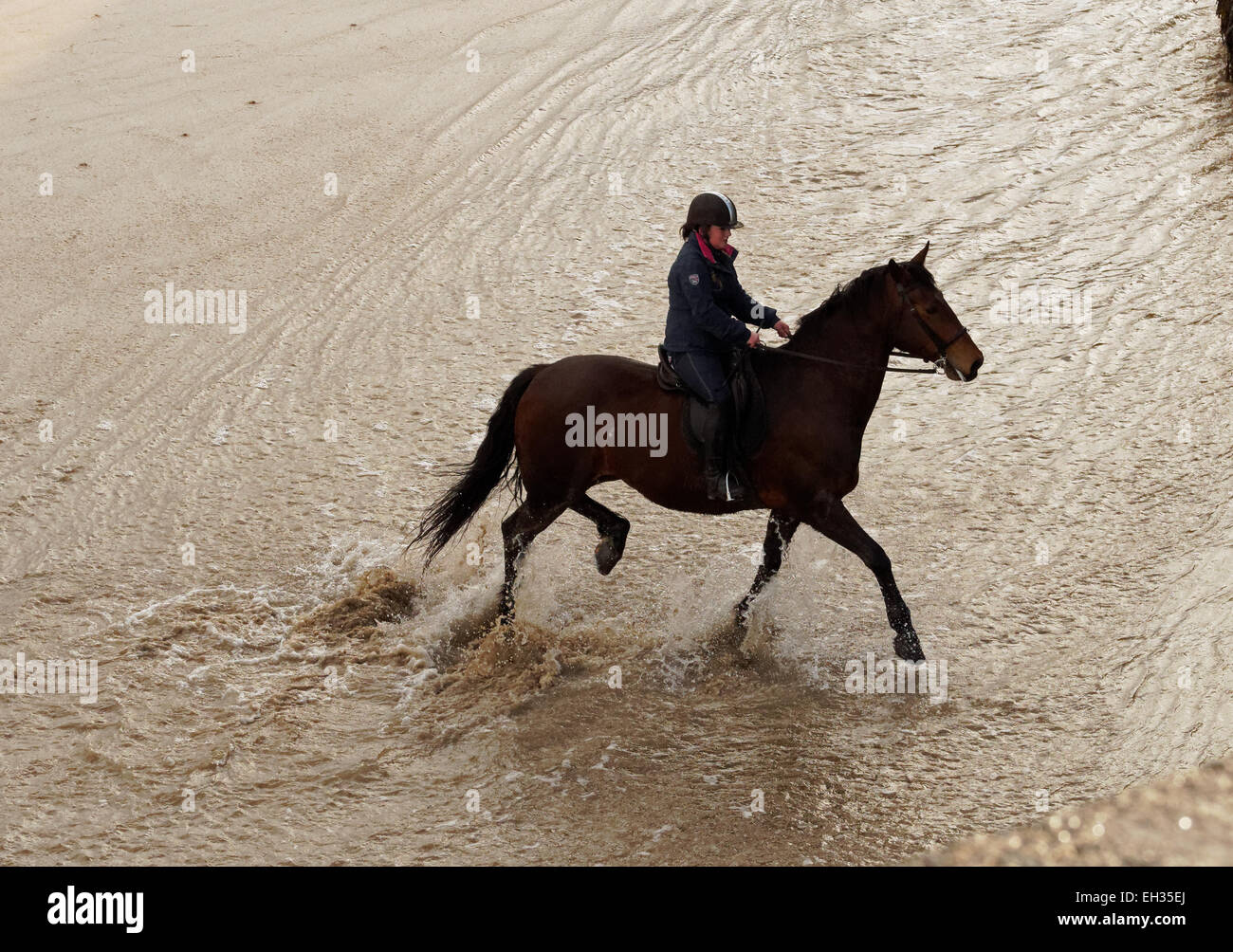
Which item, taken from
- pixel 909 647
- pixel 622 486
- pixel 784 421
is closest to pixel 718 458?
pixel 784 421

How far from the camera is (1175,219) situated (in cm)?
1241

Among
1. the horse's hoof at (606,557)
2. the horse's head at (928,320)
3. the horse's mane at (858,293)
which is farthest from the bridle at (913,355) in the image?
the horse's hoof at (606,557)

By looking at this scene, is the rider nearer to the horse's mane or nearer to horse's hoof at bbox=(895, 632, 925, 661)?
the horse's mane

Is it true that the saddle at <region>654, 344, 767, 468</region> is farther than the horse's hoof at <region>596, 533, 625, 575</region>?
No

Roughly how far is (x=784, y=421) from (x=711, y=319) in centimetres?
74

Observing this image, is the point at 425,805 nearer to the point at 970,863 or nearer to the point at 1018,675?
the point at 970,863

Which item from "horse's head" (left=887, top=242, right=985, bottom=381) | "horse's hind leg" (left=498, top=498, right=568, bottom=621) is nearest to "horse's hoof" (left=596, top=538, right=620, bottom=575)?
"horse's hind leg" (left=498, top=498, right=568, bottom=621)

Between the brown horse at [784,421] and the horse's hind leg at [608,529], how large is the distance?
0.03 ft

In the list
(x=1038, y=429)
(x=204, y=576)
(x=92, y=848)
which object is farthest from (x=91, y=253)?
(x=1038, y=429)

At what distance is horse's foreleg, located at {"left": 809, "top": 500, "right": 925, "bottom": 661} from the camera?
7.25 metres

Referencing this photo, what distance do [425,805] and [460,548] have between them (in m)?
2.62

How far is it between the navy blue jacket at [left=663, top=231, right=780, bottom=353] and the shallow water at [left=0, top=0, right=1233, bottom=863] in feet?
5.54

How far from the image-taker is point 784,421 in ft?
24.2

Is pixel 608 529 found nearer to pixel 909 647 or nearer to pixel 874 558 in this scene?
pixel 874 558
